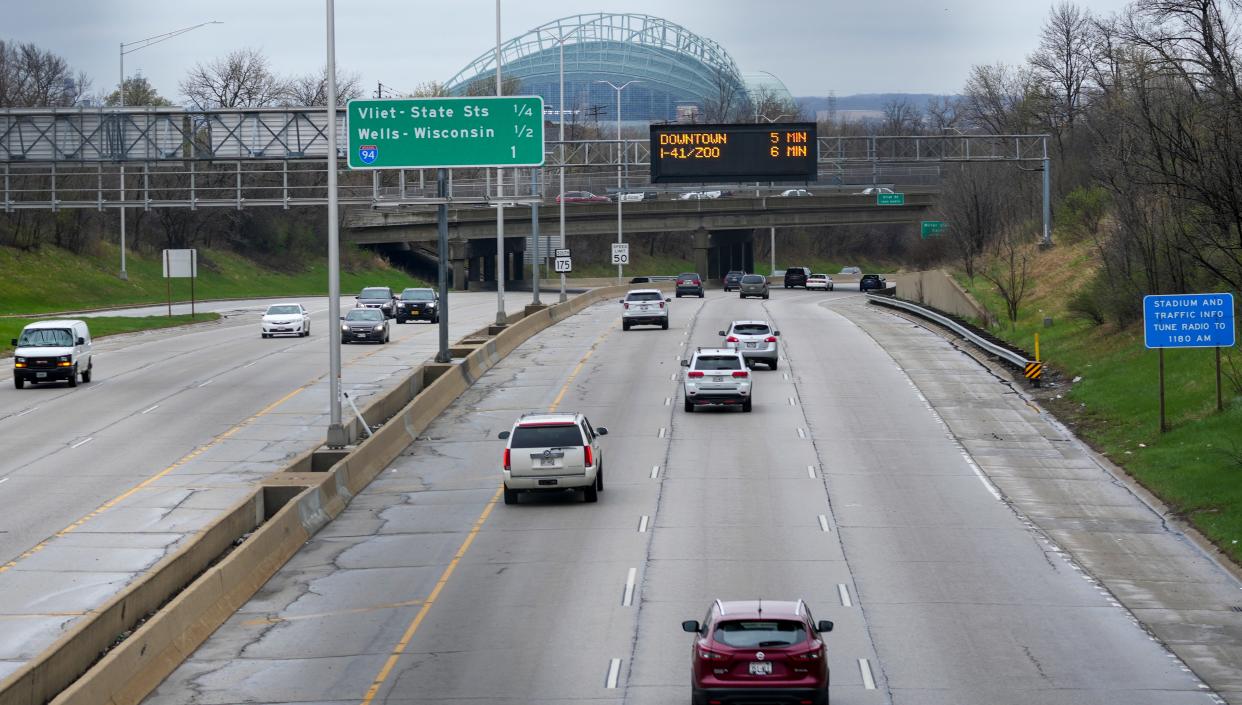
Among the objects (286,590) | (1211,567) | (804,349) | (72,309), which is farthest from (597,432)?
(72,309)

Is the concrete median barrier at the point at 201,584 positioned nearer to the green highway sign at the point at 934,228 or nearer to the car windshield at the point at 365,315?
the car windshield at the point at 365,315

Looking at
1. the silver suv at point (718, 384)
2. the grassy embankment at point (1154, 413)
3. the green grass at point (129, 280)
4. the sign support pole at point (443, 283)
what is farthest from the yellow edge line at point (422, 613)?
the green grass at point (129, 280)

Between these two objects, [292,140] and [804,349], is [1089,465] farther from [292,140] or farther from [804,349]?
[292,140]

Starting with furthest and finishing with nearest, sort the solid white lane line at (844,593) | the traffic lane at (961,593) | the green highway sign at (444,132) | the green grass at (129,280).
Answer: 1. the green grass at (129,280)
2. the green highway sign at (444,132)
3. the solid white lane line at (844,593)
4. the traffic lane at (961,593)

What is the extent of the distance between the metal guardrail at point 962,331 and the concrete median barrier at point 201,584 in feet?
67.5

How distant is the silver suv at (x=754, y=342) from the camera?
49312mm

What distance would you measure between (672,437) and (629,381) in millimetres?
10360

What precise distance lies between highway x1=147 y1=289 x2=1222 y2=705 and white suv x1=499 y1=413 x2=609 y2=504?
54cm

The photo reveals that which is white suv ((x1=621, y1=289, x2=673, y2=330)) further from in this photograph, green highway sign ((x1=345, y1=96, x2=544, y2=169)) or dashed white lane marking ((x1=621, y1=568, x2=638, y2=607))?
dashed white lane marking ((x1=621, y1=568, x2=638, y2=607))

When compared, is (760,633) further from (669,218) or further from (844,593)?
(669,218)

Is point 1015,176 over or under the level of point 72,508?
over

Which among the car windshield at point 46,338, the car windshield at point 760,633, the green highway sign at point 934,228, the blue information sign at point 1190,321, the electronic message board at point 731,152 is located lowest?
the car windshield at point 760,633

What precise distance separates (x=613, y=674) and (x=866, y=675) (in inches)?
111

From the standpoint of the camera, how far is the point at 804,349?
2217 inches
